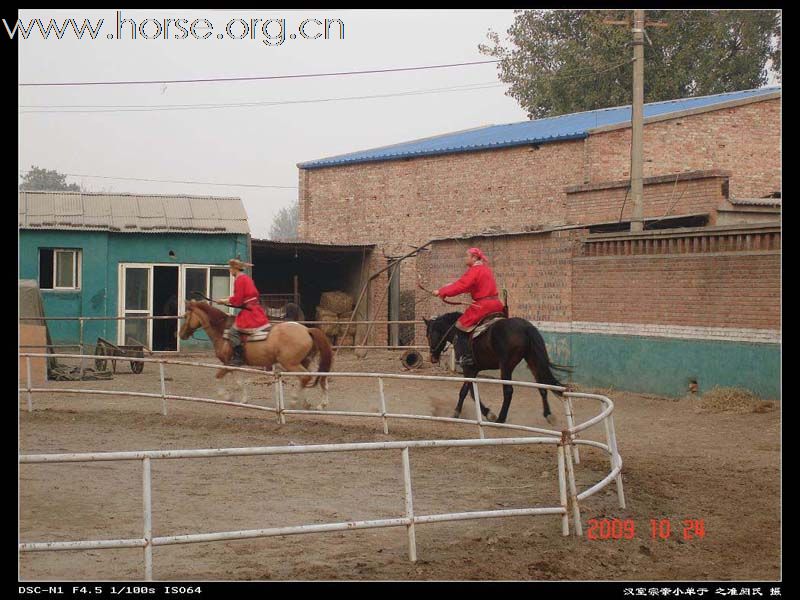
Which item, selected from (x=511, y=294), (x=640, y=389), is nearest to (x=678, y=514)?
(x=640, y=389)

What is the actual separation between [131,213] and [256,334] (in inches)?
493

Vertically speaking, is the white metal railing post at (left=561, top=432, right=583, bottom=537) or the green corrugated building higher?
the green corrugated building

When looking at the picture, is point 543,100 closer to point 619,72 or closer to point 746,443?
point 619,72

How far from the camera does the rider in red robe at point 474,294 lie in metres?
14.4

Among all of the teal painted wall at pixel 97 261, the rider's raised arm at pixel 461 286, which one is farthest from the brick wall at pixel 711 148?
the rider's raised arm at pixel 461 286

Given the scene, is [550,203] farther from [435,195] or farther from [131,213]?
[131,213]

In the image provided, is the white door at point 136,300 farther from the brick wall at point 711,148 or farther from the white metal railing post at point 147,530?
the white metal railing post at point 147,530

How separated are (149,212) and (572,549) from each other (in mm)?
22064

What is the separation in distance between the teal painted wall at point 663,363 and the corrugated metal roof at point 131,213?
10.3 m

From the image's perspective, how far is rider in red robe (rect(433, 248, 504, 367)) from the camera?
14.4 m

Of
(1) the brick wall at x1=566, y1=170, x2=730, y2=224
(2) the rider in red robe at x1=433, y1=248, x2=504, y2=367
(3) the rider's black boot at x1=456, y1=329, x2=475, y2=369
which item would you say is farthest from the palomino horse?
(1) the brick wall at x1=566, y1=170, x2=730, y2=224

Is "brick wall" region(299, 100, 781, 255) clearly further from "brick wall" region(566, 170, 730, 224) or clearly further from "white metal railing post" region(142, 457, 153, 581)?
"white metal railing post" region(142, 457, 153, 581)

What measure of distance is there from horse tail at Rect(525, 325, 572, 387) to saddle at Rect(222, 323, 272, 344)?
14.4 ft
